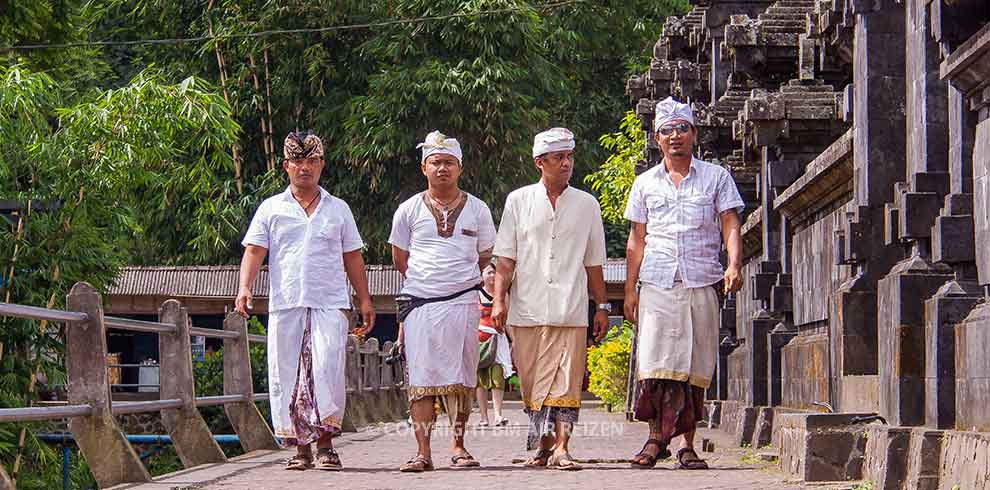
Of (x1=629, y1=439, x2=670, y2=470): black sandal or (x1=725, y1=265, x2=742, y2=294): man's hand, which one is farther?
(x1=629, y1=439, x2=670, y2=470): black sandal

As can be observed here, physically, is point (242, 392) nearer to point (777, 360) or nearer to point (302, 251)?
point (302, 251)

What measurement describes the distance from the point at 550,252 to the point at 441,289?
727mm

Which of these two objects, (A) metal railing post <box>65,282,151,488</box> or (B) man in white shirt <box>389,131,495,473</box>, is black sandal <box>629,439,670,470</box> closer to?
(B) man in white shirt <box>389,131,495,473</box>

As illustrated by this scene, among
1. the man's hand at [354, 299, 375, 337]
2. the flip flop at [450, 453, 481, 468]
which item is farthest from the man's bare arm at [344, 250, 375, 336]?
the flip flop at [450, 453, 481, 468]

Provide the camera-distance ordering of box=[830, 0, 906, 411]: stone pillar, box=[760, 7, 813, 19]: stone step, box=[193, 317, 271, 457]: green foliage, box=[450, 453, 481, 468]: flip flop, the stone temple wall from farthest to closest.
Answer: box=[193, 317, 271, 457]: green foliage
box=[760, 7, 813, 19]: stone step
box=[450, 453, 481, 468]: flip flop
box=[830, 0, 906, 411]: stone pillar
the stone temple wall

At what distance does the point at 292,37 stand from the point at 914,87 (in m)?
33.5

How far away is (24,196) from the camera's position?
22.8 metres

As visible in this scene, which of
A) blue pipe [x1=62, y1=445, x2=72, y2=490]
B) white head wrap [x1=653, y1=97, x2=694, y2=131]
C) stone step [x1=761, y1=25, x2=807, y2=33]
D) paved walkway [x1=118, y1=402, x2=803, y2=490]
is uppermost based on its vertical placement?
stone step [x1=761, y1=25, x2=807, y2=33]

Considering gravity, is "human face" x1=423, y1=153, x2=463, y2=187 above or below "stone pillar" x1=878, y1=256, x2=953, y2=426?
above

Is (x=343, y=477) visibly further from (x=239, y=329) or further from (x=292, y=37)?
(x=292, y=37)

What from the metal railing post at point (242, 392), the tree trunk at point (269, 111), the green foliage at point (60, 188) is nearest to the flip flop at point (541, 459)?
the metal railing post at point (242, 392)

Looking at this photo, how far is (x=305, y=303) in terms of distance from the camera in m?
10.6

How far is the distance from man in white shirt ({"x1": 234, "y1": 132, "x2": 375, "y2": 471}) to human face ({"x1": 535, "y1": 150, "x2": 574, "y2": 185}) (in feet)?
4.19

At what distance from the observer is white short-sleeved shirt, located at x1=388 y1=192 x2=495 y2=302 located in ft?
34.7
